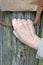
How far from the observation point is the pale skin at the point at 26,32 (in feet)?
3.95

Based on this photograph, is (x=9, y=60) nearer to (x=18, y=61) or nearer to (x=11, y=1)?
(x=18, y=61)

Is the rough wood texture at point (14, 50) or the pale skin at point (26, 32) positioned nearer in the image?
the pale skin at point (26, 32)

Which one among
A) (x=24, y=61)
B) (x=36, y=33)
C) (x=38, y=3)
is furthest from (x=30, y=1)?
(x=24, y=61)

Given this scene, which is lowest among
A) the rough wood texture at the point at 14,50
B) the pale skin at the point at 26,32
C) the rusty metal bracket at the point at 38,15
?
the rough wood texture at the point at 14,50

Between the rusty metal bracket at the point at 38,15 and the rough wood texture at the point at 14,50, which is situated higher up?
the rusty metal bracket at the point at 38,15

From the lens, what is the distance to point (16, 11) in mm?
1271

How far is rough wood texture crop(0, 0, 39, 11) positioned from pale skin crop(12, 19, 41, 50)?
0.25 ft

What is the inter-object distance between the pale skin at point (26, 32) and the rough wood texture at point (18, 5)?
0.08 meters

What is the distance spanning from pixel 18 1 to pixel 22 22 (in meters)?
0.11

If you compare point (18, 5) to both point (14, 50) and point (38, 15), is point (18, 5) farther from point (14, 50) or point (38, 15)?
point (14, 50)

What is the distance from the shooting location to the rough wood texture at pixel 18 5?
1.25m

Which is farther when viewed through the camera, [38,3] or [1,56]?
[1,56]

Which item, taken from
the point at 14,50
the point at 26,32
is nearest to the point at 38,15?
the point at 26,32

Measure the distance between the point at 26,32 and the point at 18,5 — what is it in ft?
0.49
